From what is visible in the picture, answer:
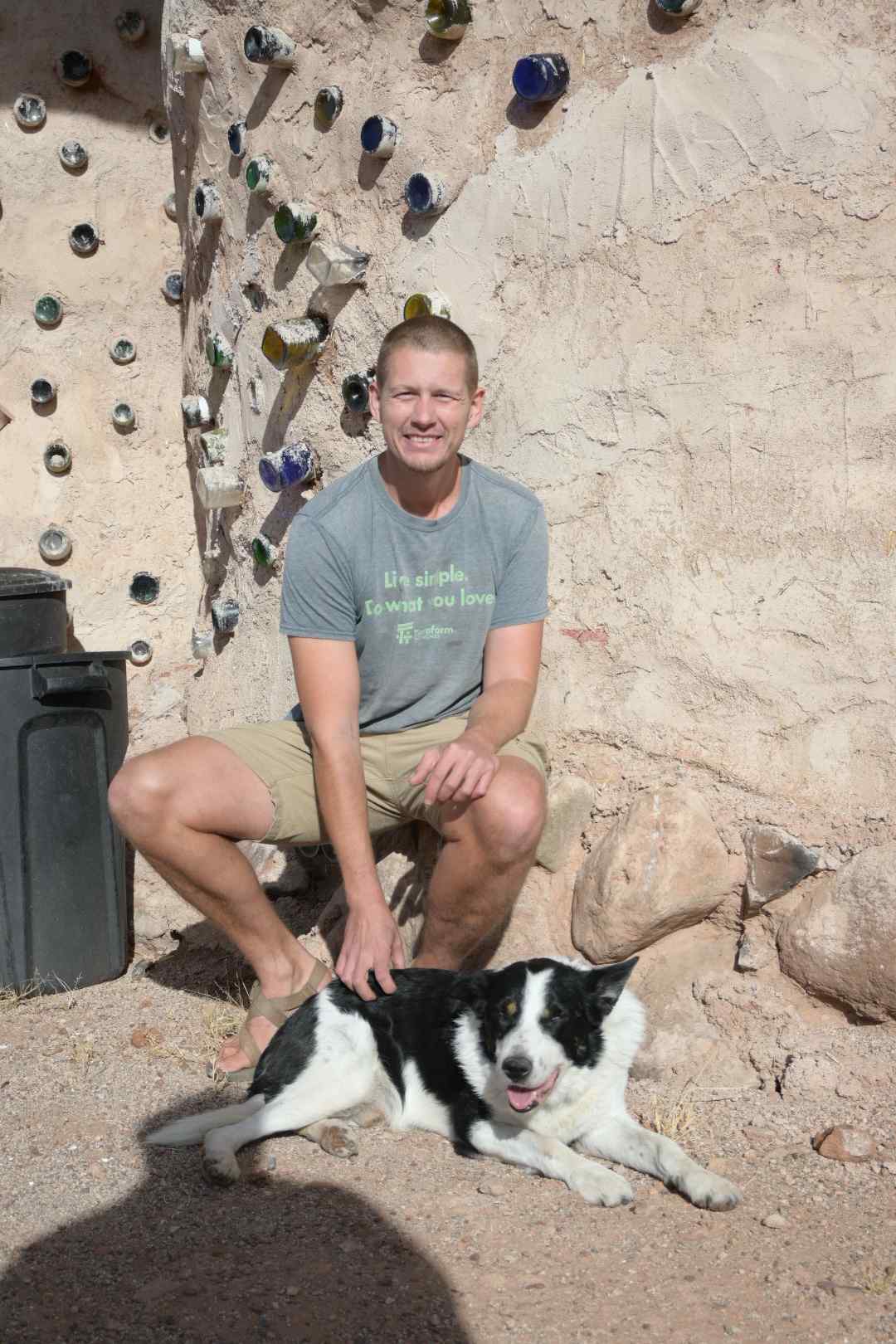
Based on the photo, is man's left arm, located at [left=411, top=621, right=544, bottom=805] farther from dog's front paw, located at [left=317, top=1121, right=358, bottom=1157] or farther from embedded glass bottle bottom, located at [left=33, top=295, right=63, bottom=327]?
embedded glass bottle bottom, located at [left=33, top=295, right=63, bottom=327]

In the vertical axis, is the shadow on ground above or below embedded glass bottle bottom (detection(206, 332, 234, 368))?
below

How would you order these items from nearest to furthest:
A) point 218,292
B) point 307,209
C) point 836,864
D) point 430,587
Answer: point 836,864
point 430,587
point 307,209
point 218,292

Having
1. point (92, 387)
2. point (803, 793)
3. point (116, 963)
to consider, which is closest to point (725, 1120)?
point (803, 793)

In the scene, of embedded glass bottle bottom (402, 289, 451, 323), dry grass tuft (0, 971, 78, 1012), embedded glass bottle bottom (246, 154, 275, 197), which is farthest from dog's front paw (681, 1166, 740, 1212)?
embedded glass bottle bottom (246, 154, 275, 197)

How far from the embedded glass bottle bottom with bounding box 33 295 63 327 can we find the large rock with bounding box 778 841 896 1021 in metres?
3.72

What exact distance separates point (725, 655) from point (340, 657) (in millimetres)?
970

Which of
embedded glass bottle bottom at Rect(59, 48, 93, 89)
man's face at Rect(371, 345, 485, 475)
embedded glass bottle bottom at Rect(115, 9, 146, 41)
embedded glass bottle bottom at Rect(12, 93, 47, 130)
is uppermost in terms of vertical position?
embedded glass bottle bottom at Rect(115, 9, 146, 41)

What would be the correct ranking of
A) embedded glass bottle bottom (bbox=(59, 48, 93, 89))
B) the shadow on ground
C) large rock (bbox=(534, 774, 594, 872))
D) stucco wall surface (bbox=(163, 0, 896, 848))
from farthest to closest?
1. embedded glass bottle bottom (bbox=(59, 48, 93, 89))
2. large rock (bbox=(534, 774, 594, 872))
3. stucco wall surface (bbox=(163, 0, 896, 848))
4. the shadow on ground

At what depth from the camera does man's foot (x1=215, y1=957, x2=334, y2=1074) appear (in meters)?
3.15

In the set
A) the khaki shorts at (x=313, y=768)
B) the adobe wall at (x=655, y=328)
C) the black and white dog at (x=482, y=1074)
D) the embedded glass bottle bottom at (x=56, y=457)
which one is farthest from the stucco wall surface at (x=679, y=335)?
the embedded glass bottle bottom at (x=56, y=457)

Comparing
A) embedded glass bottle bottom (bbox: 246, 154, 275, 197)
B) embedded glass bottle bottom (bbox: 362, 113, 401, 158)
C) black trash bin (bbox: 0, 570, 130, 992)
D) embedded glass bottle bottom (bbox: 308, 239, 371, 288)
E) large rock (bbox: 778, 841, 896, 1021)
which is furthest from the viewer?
embedded glass bottle bottom (bbox: 246, 154, 275, 197)

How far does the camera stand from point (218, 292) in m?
4.43

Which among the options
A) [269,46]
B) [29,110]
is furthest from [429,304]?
[29,110]

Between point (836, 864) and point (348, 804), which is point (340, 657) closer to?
point (348, 804)
